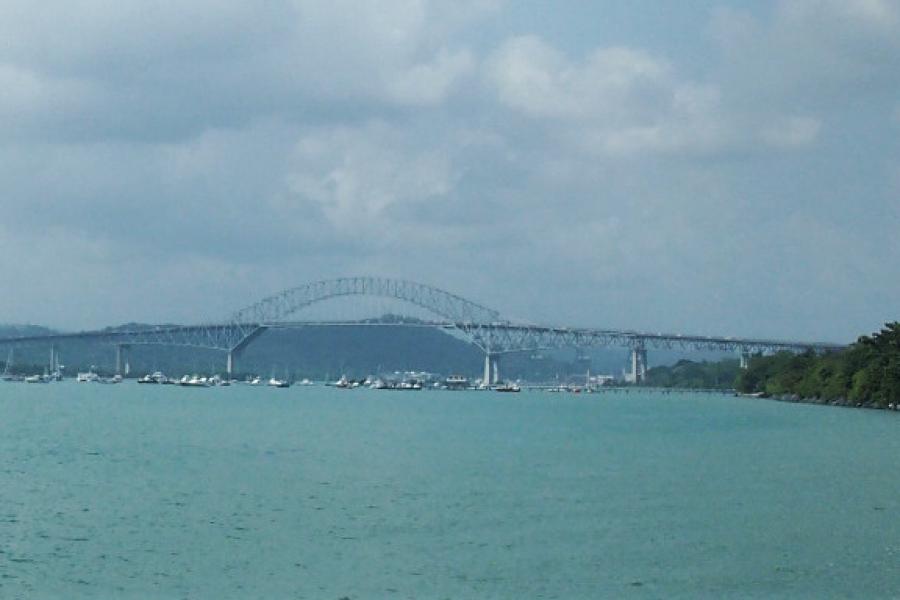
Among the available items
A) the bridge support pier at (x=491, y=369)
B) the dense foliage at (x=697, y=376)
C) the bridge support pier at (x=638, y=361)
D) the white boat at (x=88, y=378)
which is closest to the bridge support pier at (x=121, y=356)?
the white boat at (x=88, y=378)

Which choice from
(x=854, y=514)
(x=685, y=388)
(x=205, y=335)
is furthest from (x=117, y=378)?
(x=854, y=514)

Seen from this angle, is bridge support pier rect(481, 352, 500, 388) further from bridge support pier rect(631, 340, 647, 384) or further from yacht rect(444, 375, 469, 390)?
bridge support pier rect(631, 340, 647, 384)

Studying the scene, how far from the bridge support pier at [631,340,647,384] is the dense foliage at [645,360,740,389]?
322 cm

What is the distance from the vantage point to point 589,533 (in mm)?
23750

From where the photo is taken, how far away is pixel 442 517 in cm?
2567

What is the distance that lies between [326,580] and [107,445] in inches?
1025

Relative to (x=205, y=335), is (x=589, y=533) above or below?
below

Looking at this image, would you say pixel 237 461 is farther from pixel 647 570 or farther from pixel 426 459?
pixel 647 570

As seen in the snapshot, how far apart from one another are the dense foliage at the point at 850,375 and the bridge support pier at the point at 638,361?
116 feet

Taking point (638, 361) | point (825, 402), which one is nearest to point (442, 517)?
point (825, 402)

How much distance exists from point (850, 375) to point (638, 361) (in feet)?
223

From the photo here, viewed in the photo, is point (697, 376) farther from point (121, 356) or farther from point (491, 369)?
point (121, 356)

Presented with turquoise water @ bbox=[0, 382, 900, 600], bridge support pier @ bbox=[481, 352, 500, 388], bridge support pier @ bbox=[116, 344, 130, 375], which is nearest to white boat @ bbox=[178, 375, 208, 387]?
bridge support pier @ bbox=[116, 344, 130, 375]

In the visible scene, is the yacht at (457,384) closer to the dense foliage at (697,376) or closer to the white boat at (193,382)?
the dense foliage at (697,376)
